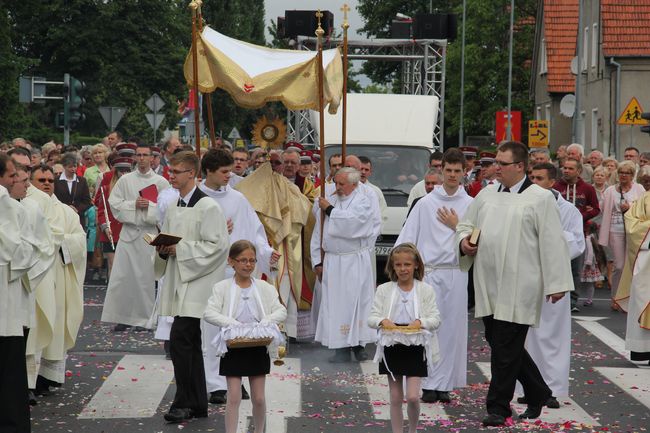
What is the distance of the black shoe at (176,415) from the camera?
9945 millimetres

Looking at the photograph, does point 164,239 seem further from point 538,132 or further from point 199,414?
point 538,132

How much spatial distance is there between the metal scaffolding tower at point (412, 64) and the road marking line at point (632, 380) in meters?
10.7

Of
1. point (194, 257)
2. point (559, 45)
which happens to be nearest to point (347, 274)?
point (194, 257)

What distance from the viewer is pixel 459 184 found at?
11531 mm

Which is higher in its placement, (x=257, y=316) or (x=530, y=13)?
(x=530, y=13)

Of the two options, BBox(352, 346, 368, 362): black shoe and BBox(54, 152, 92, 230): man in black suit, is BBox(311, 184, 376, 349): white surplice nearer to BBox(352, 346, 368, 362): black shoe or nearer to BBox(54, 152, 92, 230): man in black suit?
BBox(352, 346, 368, 362): black shoe

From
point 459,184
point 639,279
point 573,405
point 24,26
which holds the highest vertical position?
point 24,26

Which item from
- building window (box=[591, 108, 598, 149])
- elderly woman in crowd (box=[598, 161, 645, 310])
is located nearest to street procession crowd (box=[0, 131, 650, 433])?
elderly woman in crowd (box=[598, 161, 645, 310])

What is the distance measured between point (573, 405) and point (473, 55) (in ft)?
195

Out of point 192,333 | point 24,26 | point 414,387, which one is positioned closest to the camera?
point 414,387

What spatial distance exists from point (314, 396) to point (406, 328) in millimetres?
2327

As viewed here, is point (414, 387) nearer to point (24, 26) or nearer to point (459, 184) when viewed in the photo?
point (459, 184)

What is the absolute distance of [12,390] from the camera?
8.98 meters

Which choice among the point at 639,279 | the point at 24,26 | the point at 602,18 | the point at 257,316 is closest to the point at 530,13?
the point at 602,18
